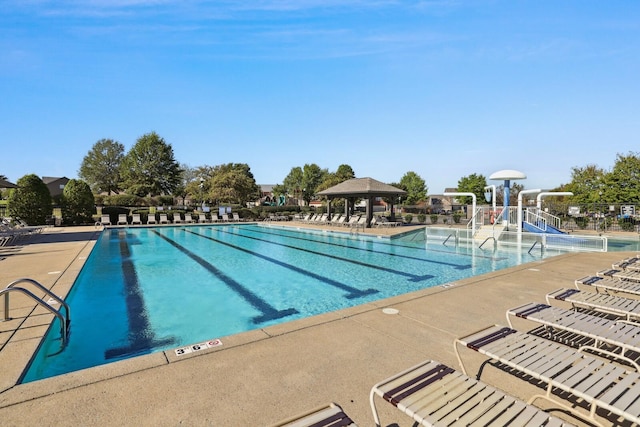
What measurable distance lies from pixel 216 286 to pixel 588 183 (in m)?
29.7

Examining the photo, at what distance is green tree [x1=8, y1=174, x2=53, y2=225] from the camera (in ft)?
57.8

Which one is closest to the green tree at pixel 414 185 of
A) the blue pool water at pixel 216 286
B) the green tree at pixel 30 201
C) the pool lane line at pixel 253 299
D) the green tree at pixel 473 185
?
the green tree at pixel 473 185

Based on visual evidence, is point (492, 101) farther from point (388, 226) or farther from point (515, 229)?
point (388, 226)

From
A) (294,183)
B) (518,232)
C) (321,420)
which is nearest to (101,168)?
(294,183)

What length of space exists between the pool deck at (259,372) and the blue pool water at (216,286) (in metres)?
0.98

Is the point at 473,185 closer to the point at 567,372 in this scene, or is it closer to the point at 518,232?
the point at 518,232

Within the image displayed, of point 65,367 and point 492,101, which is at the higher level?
point 492,101

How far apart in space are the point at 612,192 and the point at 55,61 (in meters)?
32.3

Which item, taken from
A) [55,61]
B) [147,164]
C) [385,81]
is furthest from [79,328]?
[147,164]

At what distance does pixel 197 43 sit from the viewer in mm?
13586

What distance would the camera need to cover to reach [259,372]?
2.75m

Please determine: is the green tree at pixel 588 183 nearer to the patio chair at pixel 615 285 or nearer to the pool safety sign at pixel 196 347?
the patio chair at pixel 615 285

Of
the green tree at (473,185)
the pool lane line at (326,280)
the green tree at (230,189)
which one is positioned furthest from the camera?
the green tree at (473,185)

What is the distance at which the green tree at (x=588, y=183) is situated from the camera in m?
23.0
